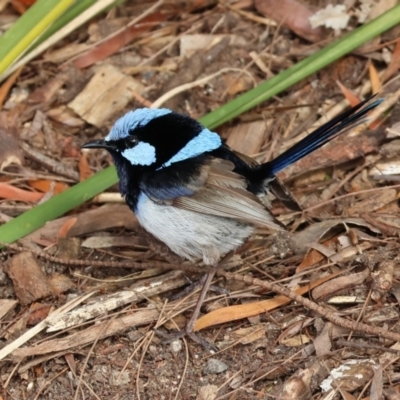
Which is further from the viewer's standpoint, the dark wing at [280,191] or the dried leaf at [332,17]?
the dried leaf at [332,17]

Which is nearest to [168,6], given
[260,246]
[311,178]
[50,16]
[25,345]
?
[50,16]

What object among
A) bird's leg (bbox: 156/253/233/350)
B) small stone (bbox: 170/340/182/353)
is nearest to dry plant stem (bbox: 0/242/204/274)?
bird's leg (bbox: 156/253/233/350)

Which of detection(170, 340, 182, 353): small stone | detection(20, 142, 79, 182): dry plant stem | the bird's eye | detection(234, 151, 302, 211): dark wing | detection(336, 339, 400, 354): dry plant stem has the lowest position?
detection(336, 339, 400, 354): dry plant stem

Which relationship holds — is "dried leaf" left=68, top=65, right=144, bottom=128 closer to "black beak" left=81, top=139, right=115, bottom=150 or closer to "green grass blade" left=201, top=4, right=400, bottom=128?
"green grass blade" left=201, top=4, right=400, bottom=128

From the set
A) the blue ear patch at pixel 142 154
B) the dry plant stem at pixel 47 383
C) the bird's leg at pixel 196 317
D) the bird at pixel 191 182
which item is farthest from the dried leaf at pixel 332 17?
the dry plant stem at pixel 47 383

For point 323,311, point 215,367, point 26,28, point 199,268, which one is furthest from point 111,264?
point 26,28

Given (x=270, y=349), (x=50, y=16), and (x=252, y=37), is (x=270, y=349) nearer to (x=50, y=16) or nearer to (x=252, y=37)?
(x=50, y=16)

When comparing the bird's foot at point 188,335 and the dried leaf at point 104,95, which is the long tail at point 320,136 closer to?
the bird's foot at point 188,335
